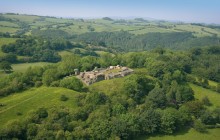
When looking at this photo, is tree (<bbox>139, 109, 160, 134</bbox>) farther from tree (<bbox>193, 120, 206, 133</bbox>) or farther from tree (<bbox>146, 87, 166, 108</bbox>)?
tree (<bbox>193, 120, 206, 133</bbox>)

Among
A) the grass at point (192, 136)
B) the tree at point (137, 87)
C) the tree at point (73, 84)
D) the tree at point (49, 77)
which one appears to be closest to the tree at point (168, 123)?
the grass at point (192, 136)

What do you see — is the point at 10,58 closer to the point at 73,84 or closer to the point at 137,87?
the point at 73,84

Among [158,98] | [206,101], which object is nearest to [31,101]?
[158,98]

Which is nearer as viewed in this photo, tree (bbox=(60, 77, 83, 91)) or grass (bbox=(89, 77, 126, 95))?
grass (bbox=(89, 77, 126, 95))

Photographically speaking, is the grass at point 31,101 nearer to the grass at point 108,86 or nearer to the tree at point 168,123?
the grass at point 108,86

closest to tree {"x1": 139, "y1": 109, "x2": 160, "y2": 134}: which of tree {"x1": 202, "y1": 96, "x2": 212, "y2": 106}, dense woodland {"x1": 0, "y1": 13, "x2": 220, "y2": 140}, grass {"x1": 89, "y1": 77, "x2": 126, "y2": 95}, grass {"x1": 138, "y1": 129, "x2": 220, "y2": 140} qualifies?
dense woodland {"x1": 0, "y1": 13, "x2": 220, "y2": 140}

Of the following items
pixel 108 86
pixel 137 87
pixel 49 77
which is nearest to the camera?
pixel 137 87

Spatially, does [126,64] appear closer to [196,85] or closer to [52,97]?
[196,85]

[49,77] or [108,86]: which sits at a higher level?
[49,77]

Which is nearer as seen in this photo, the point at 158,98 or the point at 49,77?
the point at 158,98
